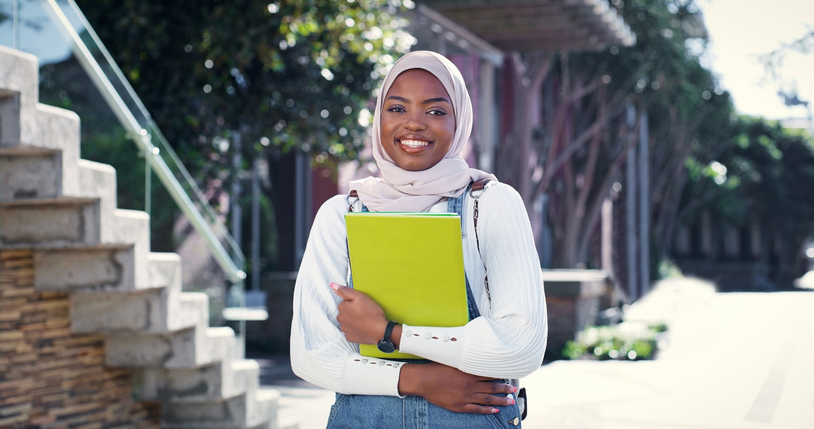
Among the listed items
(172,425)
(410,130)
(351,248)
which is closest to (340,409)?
(351,248)

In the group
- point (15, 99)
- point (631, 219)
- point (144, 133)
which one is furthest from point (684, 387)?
point (631, 219)

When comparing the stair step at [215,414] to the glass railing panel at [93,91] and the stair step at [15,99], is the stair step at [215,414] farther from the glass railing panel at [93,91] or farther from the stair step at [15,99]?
the stair step at [15,99]

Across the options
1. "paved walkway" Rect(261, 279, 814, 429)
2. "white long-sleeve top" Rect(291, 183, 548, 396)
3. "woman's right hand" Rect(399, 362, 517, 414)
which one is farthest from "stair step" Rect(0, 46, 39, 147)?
"paved walkway" Rect(261, 279, 814, 429)

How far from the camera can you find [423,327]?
6.47 feet

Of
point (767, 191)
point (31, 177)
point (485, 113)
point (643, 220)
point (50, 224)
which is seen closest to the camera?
point (31, 177)

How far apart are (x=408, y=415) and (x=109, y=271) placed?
400 cm

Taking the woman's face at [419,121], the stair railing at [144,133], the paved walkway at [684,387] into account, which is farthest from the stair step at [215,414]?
the woman's face at [419,121]

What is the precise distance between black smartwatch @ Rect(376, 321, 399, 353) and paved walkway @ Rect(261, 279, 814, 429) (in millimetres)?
5744

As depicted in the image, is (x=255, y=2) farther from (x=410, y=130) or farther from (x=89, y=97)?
(x=410, y=130)

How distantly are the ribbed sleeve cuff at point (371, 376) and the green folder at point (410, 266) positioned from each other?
3 cm

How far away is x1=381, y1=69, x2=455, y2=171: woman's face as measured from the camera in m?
2.12

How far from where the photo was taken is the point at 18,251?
587 cm

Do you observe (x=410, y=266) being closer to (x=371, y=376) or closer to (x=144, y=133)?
(x=371, y=376)

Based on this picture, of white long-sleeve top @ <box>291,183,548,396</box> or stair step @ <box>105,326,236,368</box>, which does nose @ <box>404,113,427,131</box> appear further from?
stair step @ <box>105,326,236,368</box>
